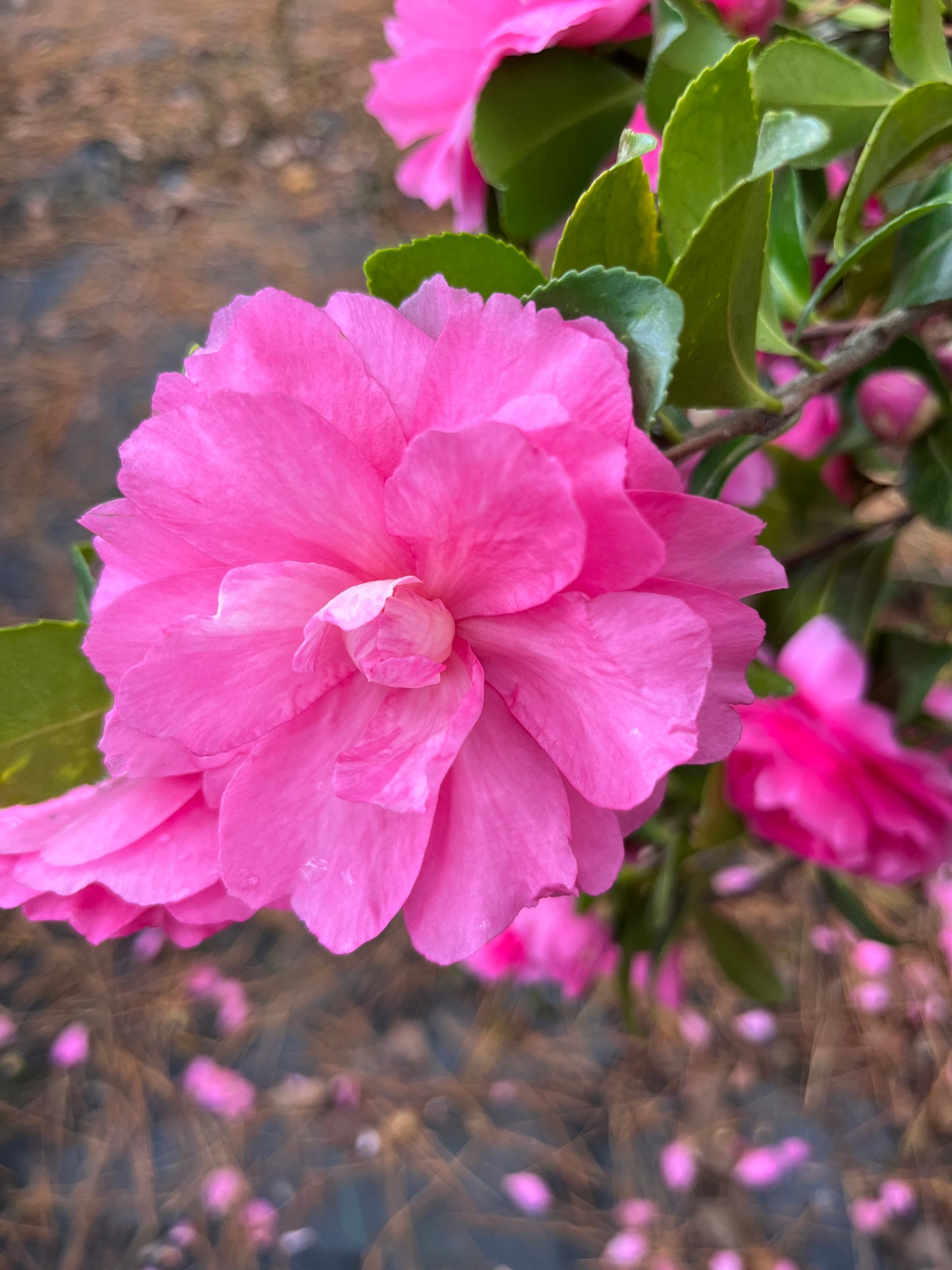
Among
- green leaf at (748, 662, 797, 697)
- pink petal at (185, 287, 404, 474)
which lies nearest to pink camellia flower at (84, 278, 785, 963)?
pink petal at (185, 287, 404, 474)

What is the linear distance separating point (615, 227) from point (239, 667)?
20 centimetres

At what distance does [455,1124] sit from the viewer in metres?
1.70

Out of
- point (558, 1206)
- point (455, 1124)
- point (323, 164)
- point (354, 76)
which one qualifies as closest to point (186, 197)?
point (323, 164)

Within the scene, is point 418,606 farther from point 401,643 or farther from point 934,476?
point 934,476

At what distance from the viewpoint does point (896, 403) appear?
0.66 meters

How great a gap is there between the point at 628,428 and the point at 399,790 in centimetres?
12

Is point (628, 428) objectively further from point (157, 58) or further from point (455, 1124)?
point (157, 58)

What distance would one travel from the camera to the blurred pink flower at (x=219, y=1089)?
5.84ft

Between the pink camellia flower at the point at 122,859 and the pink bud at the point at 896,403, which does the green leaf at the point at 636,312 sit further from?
the pink bud at the point at 896,403

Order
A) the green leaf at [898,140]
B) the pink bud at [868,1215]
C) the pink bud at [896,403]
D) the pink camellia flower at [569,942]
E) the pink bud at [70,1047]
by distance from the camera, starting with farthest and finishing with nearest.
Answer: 1. the pink bud at [70,1047]
2. the pink bud at [868,1215]
3. the pink camellia flower at [569,942]
4. the pink bud at [896,403]
5. the green leaf at [898,140]

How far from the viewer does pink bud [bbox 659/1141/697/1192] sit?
160 cm

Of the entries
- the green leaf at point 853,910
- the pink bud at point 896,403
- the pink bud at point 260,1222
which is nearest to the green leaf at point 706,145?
the pink bud at point 896,403

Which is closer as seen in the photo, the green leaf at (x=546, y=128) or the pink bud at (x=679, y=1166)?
the green leaf at (x=546, y=128)

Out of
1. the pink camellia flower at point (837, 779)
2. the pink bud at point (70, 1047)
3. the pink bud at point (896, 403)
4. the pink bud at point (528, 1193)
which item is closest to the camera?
the pink camellia flower at point (837, 779)
